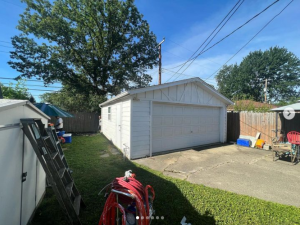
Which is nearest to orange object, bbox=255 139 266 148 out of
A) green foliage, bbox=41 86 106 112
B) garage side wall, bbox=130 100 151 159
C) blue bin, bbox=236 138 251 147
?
blue bin, bbox=236 138 251 147

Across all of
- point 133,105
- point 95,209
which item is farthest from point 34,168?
point 133,105

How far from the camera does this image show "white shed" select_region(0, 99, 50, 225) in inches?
60.4

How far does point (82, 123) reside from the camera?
12.9 m

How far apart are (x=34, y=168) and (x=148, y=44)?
19274mm

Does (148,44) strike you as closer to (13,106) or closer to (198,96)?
(198,96)

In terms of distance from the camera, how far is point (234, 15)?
6.14 m

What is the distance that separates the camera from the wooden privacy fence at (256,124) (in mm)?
7406

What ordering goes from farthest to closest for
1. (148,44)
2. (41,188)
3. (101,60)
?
(148,44), (101,60), (41,188)

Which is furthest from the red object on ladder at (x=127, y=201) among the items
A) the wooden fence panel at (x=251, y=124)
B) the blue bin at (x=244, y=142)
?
the wooden fence panel at (x=251, y=124)

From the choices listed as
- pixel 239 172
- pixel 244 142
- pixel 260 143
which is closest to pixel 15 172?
pixel 239 172

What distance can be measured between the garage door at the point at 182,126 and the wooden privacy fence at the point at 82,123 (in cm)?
911

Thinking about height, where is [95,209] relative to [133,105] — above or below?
below

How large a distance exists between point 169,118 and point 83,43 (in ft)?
51.9

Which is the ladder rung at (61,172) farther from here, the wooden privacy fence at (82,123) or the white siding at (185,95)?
the wooden privacy fence at (82,123)
